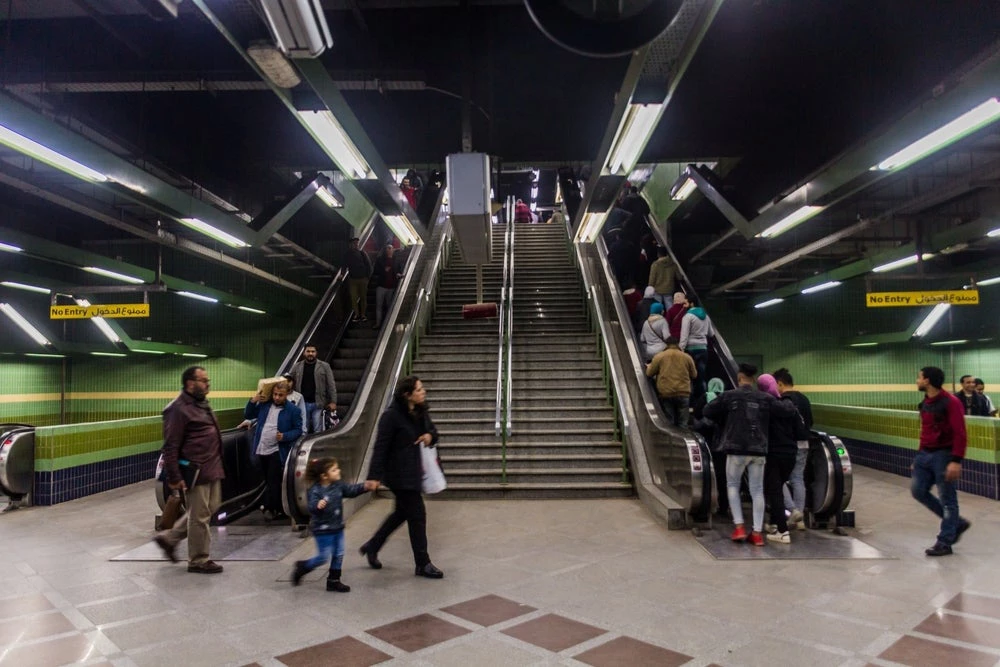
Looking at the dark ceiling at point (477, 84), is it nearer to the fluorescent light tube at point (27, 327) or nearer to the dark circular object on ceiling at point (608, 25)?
the fluorescent light tube at point (27, 327)

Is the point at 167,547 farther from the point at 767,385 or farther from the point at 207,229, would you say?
the point at 767,385

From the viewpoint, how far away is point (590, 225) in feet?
31.8

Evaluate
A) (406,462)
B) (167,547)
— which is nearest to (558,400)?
(406,462)

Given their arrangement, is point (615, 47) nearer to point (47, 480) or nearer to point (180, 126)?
point (47, 480)

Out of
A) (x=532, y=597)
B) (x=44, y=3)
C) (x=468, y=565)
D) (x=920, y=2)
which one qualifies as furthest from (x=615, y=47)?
(x=44, y=3)

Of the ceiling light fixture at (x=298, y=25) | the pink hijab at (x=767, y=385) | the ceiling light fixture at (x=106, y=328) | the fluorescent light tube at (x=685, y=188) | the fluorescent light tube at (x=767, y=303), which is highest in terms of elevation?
the fluorescent light tube at (x=685, y=188)

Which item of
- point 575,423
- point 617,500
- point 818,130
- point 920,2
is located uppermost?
point 920,2

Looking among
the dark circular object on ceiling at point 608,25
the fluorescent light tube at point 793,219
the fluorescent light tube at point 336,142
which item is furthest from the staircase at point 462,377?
the dark circular object on ceiling at point 608,25

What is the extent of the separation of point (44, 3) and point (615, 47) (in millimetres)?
7331

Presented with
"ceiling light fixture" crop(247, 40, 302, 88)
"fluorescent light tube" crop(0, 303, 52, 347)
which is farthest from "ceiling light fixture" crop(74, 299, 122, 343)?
"ceiling light fixture" crop(247, 40, 302, 88)

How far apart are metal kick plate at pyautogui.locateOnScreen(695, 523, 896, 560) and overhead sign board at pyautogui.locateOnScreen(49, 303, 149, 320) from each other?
871 centimetres

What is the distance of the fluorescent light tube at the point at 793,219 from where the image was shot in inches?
275

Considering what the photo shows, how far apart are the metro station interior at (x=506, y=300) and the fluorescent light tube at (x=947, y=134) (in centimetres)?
3

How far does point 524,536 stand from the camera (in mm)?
5438
